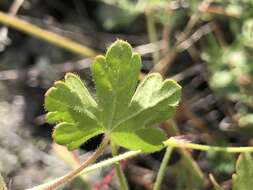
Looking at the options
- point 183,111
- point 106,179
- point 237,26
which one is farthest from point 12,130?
point 237,26

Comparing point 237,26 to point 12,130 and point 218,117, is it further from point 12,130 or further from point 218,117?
point 12,130

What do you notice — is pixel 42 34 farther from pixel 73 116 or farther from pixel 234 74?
pixel 73 116

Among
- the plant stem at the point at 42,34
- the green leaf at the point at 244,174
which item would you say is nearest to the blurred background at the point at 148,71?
the plant stem at the point at 42,34

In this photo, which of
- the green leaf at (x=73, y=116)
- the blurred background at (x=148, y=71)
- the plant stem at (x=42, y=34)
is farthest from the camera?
the plant stem at (x=42, y=34)

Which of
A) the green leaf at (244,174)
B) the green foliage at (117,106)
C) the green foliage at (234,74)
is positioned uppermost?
the green foliage at (117,106)

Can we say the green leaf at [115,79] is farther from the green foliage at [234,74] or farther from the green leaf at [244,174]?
the green foliage at [234,74]

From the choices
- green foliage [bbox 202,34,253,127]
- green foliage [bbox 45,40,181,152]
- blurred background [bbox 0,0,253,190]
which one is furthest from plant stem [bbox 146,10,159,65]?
green foliage [bbox 45,40,181,152]
